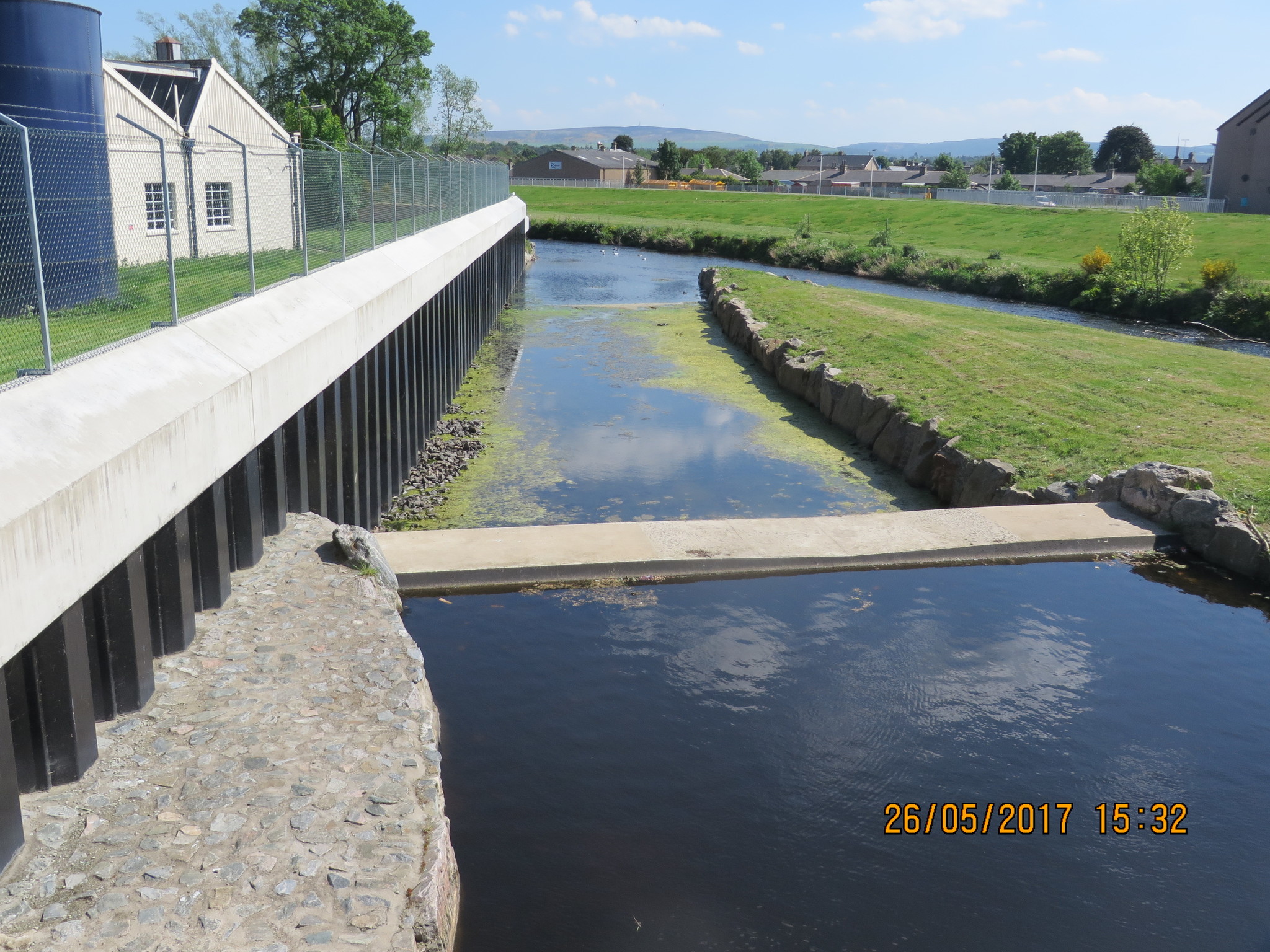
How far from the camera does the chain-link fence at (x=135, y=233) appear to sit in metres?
7.25

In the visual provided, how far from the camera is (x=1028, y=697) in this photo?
27.7 feet

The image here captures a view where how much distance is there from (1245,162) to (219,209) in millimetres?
75706

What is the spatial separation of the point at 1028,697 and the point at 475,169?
79.8 feet

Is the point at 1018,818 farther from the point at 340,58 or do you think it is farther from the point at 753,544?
the point at 340,58

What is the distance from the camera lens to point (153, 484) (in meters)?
6.58

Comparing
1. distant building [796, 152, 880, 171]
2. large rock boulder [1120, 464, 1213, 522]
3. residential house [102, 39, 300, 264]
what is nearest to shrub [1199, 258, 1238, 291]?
→ large rock boulder [1120, 464, 1213, 522]

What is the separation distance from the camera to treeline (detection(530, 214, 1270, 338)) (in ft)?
113

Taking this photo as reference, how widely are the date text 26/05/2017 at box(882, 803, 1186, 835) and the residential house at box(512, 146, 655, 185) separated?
12585 centimetres

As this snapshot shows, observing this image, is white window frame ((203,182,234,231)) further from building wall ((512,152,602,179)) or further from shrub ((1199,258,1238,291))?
building wall ((512,152,602,179))

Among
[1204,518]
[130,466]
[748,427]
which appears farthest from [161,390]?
[748,427]

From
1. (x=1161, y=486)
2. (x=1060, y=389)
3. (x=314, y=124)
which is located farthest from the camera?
(x=314, y=124)

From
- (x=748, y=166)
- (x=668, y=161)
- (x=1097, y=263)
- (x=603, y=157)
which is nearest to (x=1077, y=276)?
(x=1097, y=263)

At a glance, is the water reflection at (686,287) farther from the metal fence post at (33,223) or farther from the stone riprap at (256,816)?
the metal fence post at (33,223)

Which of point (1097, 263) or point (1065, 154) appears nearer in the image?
point (1097, 263)
